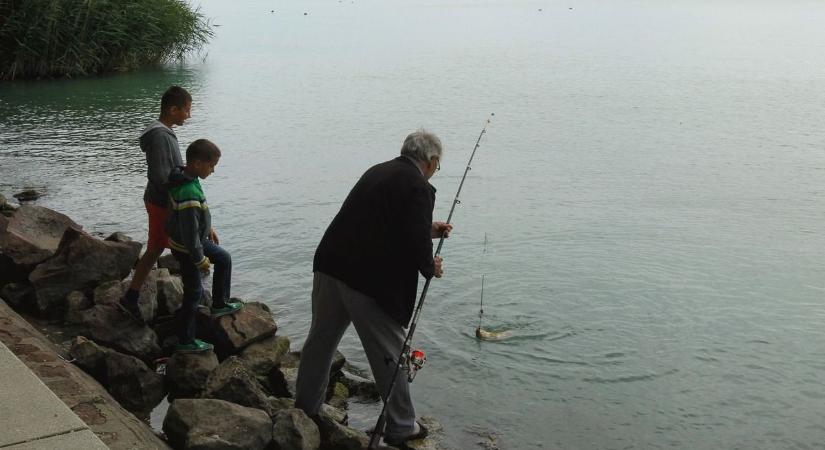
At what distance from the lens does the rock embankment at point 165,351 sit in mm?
5164

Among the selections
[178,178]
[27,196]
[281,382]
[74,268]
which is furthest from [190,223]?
[27,196]

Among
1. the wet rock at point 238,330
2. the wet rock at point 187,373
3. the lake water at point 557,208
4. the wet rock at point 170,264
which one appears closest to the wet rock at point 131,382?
the wet rock at point 187,373

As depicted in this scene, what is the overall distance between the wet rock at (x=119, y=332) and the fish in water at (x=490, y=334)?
8.96 feet

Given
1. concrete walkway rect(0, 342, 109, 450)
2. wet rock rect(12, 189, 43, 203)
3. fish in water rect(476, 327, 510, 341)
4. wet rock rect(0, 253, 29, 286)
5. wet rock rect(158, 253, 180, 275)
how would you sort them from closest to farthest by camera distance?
concrete walkway rect(0, 342, 109, 450), wet rock rect(0, 253, 29, 286), fish in water rect(476, 327, 510, 341), wet rock rect(158, 253, 180, 275), wet rock rect(12, 189, 43, 203)

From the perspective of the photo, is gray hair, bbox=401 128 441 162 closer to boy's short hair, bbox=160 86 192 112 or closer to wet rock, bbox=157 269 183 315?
boy's short hair, bbox=160 86 192 112

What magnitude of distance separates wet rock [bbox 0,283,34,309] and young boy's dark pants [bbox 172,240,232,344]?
1.56 meters

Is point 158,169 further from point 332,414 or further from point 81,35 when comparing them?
point 81,35

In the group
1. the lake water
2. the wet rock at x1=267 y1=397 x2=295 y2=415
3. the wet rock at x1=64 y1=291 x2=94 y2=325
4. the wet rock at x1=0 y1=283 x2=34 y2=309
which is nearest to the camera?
the wet rock at x1=267 y1=397 x2=295 y2=415

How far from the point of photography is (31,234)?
7.88 m

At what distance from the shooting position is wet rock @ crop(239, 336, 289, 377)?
6359 millimetres

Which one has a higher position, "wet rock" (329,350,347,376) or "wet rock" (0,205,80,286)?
"wet rock" (0,205,80,286)

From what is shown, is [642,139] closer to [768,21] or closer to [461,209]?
[461,209]

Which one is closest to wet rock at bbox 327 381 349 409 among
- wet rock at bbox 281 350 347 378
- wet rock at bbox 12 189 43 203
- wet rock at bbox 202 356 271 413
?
wet rock at bbox 281 350 347 378

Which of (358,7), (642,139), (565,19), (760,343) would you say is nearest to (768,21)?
(565,19)
